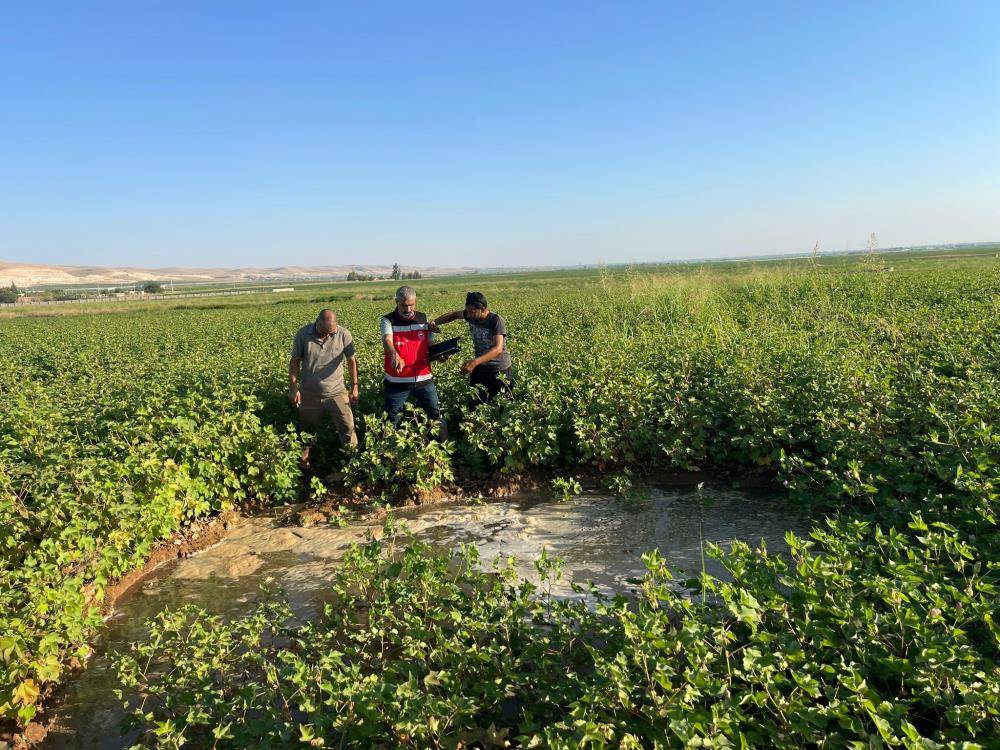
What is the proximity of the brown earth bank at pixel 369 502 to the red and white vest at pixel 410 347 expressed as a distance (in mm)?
1268

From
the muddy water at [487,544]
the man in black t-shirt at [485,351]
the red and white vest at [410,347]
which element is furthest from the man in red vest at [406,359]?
the muddy water at [487,544]

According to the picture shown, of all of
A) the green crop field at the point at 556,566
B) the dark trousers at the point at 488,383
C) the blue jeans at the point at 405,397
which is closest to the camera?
the green crop field at the point at 556,566

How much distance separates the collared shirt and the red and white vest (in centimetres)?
53

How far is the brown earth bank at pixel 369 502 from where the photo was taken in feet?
16.1

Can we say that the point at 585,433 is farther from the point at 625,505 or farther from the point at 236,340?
the point at 236,340

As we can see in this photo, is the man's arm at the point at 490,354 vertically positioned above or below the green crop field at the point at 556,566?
above

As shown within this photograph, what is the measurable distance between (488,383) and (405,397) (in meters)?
0.99

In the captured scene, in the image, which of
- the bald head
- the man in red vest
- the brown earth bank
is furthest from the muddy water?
the bald head

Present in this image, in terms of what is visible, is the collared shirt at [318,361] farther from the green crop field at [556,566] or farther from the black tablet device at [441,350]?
Result: the black tablet device at [441,350]

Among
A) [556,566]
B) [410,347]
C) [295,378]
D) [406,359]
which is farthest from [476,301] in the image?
[556,566]

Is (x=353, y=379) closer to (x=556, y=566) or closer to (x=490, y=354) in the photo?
(x=490, y=354)

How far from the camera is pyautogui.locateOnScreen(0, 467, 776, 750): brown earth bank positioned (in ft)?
16.1

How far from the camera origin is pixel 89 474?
407 cm

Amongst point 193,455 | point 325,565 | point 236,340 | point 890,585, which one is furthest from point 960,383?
point 236,340
